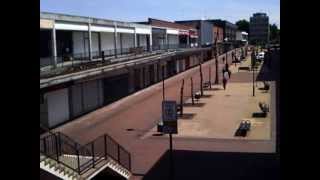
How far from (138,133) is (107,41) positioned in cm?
2770

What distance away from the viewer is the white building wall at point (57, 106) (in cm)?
3822

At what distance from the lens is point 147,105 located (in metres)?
51.5

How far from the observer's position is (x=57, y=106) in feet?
129

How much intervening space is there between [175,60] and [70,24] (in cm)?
4007

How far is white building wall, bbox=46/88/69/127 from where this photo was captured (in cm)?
3822

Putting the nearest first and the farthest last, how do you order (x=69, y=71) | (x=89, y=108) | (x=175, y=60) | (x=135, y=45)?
(x=69, y=71) → (x=89, y=108) → (x=135, y=45) → (x=175, y=60)

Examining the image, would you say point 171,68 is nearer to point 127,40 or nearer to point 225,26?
point 127,40

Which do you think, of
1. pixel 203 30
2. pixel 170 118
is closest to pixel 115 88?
pixel 170 118

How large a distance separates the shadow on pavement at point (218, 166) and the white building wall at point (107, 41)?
32.5 metres

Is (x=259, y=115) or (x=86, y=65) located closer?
(x=259, y=115)

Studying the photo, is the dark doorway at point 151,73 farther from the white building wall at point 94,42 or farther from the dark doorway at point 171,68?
the dark doorway at point 171,68

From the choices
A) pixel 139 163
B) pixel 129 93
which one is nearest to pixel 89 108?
pixel 129 93
